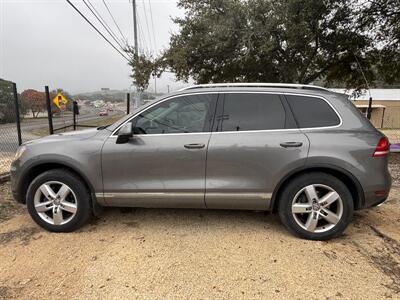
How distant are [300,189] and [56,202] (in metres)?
2.88

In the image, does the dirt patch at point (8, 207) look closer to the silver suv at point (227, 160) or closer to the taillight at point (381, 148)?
the silver suv at point (227, 160)

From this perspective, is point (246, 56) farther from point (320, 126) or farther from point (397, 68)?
point (320, 126)

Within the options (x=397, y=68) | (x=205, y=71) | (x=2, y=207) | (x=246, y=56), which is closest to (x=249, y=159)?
(x=2, y=207)

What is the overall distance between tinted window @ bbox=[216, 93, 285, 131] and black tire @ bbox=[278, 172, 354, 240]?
665 millimetres

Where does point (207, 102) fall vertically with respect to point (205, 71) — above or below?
below

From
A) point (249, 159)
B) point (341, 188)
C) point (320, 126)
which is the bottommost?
point (341, 188)

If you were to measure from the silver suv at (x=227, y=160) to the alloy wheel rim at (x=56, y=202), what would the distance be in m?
0.01

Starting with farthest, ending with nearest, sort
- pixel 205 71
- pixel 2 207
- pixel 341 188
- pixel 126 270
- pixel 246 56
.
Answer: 1. pixel 205 71
2. pixel 246 56
3. pixel 2 207
4. pixel 341 188
5. pixel 126 270

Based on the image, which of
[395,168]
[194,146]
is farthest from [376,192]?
[395,168]

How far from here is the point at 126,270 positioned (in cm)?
288

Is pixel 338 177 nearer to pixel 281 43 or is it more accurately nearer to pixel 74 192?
pixel 74 192

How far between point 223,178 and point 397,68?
988 cm

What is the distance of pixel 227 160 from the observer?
3.34 metres

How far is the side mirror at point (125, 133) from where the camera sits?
132 inches
